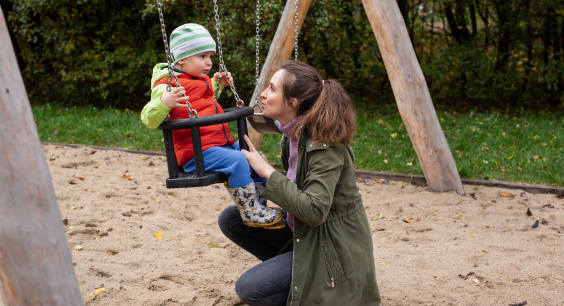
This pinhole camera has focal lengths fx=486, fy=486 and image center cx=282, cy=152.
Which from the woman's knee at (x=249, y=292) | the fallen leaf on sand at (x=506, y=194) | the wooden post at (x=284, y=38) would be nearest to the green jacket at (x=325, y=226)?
the woman's knee at (x=249, y=292)

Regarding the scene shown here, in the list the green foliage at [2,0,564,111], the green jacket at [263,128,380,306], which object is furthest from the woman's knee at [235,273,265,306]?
the green foliage at [2,0,564,111]

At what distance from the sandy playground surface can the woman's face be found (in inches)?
46.7

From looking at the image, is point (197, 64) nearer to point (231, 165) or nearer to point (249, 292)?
point (231, 165)

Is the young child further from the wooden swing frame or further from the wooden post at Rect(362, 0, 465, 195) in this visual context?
the wooden post at Rect(362, 0, 465, 195)

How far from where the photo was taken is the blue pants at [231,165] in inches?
82.4

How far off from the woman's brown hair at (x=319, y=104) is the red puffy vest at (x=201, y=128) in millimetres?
370

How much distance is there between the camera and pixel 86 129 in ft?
22.8

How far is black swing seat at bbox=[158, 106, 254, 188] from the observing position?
6.51ft

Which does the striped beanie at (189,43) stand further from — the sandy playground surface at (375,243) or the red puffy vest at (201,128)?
the sandy playground surface at (375,243)

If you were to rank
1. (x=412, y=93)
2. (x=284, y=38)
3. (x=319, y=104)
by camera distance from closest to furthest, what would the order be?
(x=319, y=104)
(x=412, y=93)
(x=284, y=38)

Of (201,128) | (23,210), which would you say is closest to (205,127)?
(201,128)

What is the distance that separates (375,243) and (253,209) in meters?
1.73

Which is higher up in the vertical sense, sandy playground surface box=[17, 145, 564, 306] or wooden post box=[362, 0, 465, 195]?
wooden post box=[362, 0, 465, 195]

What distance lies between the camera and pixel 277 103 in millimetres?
2115
